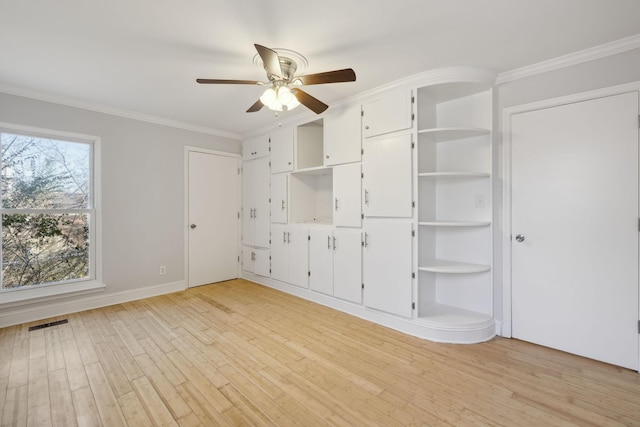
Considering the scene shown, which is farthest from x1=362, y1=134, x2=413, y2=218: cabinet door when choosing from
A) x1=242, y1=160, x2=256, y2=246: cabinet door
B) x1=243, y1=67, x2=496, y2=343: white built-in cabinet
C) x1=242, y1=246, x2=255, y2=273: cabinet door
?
x1=242, y1=246, x2=255, y2=273: cabinet door

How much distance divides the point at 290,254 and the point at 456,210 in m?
2.25

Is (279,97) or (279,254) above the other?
(279,97)

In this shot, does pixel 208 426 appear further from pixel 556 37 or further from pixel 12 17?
pixel 556 37

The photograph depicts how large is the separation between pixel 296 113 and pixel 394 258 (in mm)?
2286

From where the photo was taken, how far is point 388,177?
9.67 ft

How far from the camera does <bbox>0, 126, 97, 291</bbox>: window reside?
3.08 m

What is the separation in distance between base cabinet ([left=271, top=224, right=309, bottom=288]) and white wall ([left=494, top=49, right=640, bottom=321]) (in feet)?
7.24

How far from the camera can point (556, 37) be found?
6.88 ft

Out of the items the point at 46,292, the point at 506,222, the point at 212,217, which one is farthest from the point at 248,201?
the point at 506,222

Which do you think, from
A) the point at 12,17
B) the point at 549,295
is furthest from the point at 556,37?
the point at 12,17

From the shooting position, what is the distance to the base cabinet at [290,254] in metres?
3.86

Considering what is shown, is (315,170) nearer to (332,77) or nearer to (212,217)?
(332,77)

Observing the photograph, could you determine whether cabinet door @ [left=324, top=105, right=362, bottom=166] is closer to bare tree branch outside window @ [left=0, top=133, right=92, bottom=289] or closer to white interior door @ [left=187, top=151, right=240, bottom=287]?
white interior door @ [left=187, top=151, right=240, bottom=287]

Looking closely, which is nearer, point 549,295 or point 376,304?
point 549,295
